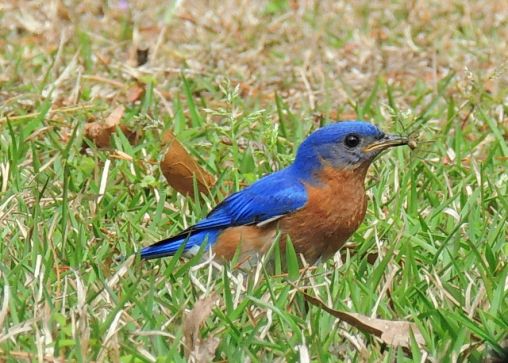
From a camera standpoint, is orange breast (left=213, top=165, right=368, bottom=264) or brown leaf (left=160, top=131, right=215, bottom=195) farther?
brown leaf (left=160, top=131, right=215, bottom=195)

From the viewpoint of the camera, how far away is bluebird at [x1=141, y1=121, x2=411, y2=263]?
5000 millimetres

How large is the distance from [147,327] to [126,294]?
0.20 meters

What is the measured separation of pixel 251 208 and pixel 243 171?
96cm

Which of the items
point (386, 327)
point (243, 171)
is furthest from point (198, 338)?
point (243, 171)

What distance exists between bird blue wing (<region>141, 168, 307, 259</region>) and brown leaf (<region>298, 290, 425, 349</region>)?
0.92 meters

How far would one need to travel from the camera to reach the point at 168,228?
554cm

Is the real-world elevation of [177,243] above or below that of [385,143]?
below

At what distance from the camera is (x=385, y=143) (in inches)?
207

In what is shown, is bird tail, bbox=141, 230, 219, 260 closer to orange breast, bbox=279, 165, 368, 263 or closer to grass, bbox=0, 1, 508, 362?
grass, bbox=0, 1, 508, 362

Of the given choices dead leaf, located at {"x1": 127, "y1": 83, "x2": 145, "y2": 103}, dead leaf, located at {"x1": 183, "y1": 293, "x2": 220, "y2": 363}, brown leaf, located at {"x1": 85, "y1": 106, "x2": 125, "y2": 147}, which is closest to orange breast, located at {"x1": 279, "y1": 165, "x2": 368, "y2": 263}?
dead leaf, located at {"x1": 183, "y1": 293, "x2": 220, "y2": 363}

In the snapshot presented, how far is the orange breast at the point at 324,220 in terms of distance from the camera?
16.3ft

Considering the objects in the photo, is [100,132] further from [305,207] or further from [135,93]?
[305,207]

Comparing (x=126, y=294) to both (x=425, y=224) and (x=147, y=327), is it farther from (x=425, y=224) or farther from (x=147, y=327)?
(x=425, y=224)

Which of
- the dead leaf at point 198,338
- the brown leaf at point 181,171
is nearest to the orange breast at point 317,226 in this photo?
the brown leaf at point 181,171
